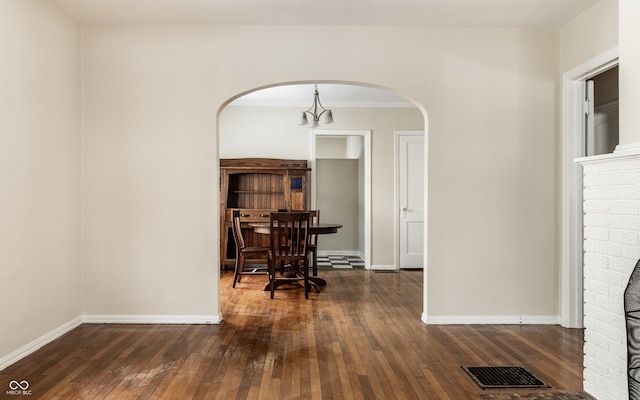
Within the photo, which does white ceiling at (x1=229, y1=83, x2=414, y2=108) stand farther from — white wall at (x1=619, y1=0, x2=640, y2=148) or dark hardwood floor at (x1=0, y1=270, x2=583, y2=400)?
white wall at (x1=619, y1=0, x2=640, y2=148)

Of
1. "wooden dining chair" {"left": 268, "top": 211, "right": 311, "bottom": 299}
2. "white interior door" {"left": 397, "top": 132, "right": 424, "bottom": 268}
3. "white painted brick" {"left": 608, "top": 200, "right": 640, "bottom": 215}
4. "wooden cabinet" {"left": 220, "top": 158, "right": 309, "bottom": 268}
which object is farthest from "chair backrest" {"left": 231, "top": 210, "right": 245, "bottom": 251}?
"white painted brick" {"left": 608, "top": 200, "right": 640, "bottom": 215}

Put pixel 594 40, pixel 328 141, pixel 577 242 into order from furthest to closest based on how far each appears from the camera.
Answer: pixel 328 141 → pixel 577 242 → pixel 594 40

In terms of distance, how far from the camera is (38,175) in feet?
10.8

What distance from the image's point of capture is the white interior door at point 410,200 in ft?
22.9

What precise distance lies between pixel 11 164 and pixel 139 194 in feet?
3.58

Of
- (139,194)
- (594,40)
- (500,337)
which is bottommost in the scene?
(500,337)

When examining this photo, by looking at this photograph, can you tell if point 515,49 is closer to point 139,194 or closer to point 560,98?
point 560,98

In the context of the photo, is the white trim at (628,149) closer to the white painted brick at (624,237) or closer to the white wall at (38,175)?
the white painted brick at (624,237)

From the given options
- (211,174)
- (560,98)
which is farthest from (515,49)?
(211,174)

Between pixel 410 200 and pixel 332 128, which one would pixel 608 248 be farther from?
pixel 332 128

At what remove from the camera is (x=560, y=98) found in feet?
13.1

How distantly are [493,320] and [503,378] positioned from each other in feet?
4.38

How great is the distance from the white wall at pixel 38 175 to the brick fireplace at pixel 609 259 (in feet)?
11.8

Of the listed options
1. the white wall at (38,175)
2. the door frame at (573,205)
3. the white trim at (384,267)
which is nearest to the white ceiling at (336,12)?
the white wall at (38,175)
